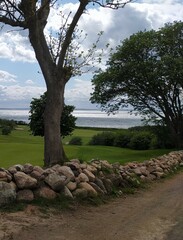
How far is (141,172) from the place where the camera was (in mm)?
13266

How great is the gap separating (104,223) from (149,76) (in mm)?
24249

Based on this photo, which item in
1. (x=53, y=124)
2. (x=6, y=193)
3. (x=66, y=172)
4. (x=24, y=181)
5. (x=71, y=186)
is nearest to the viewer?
(x=6, y=193)

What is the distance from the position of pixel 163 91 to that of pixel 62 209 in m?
26.5

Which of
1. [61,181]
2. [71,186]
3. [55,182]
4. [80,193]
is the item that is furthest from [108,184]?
[55,182]

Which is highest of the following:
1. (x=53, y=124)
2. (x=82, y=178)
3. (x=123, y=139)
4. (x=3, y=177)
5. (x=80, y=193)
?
(x=53, y=124)

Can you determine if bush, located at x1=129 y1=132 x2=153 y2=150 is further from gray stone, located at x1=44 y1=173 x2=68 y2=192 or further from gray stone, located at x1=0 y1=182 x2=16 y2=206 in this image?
gray stone, located at x1=0 y1=182 x2=16 y2=206

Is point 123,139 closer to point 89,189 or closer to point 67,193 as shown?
point 89,189

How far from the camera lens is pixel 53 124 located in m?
11.3

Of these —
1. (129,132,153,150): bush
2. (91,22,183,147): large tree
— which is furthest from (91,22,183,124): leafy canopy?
(129,132,153,150): bush

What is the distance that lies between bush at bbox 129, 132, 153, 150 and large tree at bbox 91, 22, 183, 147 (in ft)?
24.5

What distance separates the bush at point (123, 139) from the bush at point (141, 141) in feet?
2.37

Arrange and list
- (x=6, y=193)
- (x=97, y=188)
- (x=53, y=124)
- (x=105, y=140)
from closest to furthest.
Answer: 1. (x=6, y=193)
2. (x=97, y=188)
3. (x=53, y=124)
4. (x=105, y=140)

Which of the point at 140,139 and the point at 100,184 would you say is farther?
the point at 140,139

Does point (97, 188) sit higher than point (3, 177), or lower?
lower
